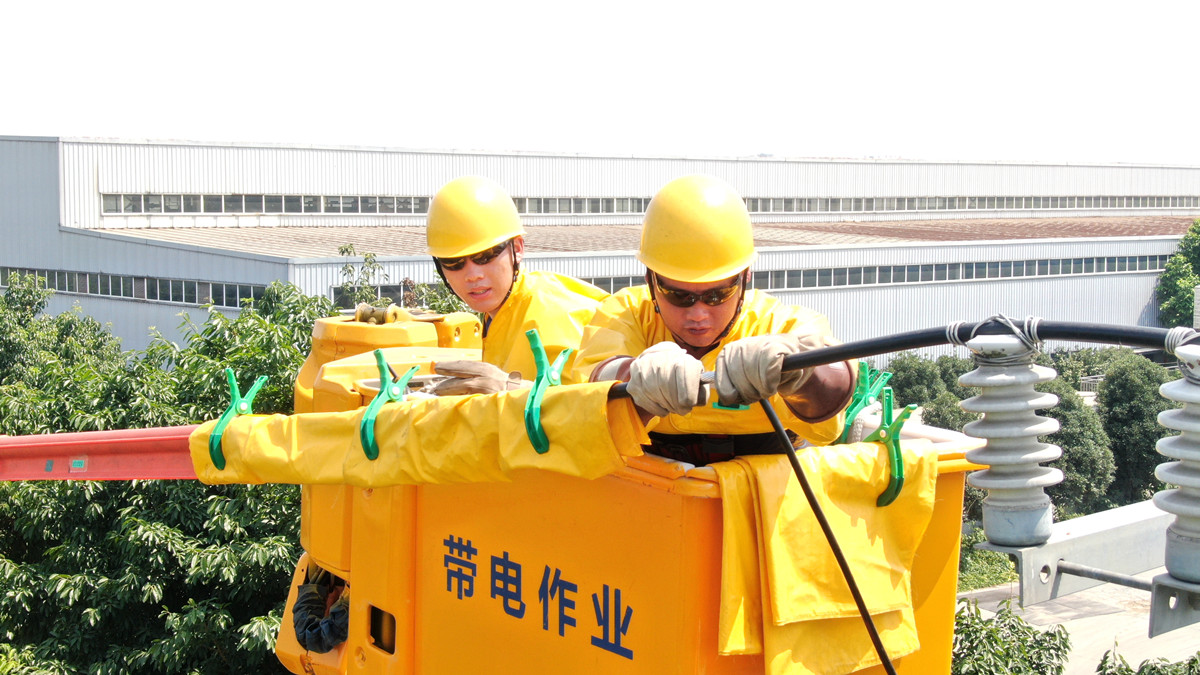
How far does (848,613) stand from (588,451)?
846mm

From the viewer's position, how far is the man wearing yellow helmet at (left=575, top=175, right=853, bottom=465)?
2844 mm

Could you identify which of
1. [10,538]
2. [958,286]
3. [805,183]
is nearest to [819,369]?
[10,538]

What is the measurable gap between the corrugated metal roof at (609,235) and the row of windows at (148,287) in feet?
3.08

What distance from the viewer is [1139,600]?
55.7 ft

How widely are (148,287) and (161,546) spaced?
73.0 feet

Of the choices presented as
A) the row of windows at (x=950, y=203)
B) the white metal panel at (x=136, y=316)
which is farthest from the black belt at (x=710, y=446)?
the row of windows at (x=950, y=203)

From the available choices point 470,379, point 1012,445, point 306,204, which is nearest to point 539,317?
point 470,379

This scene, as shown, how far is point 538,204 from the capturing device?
38000 mm

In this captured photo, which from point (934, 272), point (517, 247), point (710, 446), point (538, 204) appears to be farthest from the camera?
point (538, 204)

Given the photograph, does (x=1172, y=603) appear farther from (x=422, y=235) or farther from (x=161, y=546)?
(x=422, y=235)

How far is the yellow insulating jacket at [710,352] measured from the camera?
3.03 meters

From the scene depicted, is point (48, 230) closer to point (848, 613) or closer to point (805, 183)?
point (805, 183)

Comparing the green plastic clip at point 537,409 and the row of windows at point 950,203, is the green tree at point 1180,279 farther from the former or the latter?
the green plastic clip at point 537,409

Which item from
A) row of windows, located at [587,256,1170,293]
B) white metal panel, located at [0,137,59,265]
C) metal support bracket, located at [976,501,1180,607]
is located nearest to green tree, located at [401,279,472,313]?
metal support bracket, located at [976,501,1180,607]
